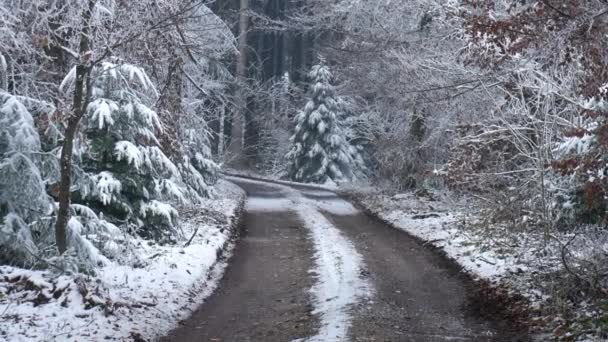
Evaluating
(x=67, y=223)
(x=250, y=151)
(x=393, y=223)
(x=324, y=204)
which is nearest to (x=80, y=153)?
(x=67, y=223)

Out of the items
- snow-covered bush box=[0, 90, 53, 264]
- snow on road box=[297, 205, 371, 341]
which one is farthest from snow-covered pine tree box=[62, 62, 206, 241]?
snow on road box=[297, 205, 371, 341]

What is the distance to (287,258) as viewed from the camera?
12.3 metres

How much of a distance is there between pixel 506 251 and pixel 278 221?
790 cm

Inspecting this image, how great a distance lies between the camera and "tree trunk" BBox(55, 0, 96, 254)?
787 centimetres

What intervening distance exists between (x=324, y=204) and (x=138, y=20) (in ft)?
49.6

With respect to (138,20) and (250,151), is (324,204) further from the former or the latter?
(250,151)

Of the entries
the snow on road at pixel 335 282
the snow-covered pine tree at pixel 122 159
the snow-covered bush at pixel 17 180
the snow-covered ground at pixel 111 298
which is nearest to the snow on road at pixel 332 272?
the snow on road at pixel 335 282

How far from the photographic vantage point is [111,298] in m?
7.94

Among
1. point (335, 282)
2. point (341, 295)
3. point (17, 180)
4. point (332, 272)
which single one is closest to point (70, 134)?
point (17, 180)

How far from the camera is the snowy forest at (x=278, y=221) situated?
23.7 ft

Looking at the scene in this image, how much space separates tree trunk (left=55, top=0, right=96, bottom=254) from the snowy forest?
0.08ft

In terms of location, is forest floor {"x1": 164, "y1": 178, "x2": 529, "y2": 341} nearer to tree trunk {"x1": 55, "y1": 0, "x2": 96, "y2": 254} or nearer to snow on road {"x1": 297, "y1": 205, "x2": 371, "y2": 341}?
snow on road {"x1": 297, "y1": 205, "x2": 371, "y2": 341}

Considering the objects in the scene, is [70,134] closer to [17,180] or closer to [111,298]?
[17,180]

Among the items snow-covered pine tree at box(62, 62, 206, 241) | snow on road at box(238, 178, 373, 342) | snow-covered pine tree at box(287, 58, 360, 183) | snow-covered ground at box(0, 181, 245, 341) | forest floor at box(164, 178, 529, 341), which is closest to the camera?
snow-covered ground at box(0, 181, 245, 341)
